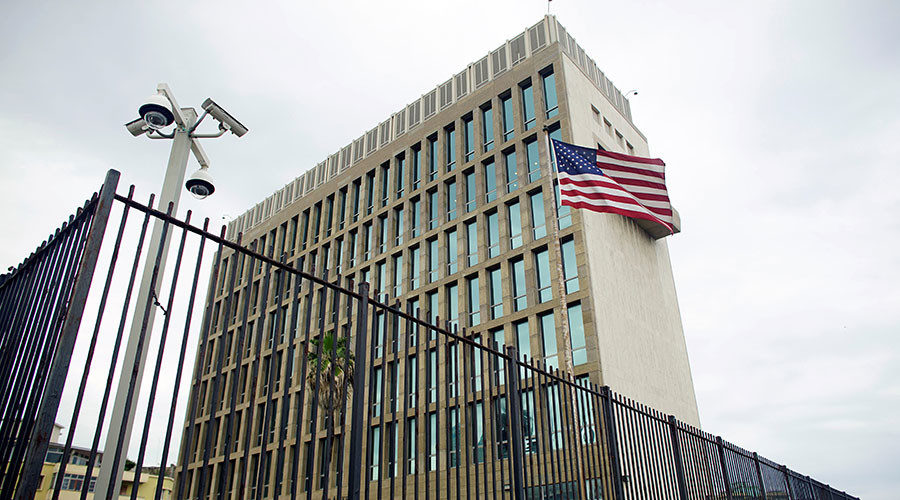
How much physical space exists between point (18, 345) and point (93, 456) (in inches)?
56.3

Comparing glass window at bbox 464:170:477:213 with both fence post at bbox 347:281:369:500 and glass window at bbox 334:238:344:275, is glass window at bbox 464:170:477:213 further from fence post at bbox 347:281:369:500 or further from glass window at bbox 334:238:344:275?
fence post at bbox 347:281:369:500

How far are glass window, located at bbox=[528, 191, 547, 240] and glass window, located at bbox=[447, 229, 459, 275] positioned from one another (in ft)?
15.6

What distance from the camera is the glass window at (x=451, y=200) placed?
34.9 meters

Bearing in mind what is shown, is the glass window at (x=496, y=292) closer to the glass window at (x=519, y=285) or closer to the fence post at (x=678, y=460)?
the glass window at (x=519, y=285)

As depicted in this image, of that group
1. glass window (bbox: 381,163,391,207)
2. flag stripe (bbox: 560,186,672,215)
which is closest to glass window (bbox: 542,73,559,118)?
glass window (bbox: 381,163,391,207)

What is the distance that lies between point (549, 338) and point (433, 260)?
9475 millimetres

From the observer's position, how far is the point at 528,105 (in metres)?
33.6

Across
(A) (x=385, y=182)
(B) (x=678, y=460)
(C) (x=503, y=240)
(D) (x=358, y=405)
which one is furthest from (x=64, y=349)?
(A) (x=385, y=182)

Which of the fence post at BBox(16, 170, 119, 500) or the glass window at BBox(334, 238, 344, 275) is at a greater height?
the glass window at BBox(334, 238, 344, 275)

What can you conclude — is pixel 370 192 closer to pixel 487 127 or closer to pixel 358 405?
pixel 487 127

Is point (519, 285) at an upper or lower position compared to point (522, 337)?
upper

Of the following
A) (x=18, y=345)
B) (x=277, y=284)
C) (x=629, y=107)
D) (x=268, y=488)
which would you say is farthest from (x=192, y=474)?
(x=18, y=345)

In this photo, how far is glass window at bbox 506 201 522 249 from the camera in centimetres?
3086

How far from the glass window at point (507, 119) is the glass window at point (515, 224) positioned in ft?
13.8
